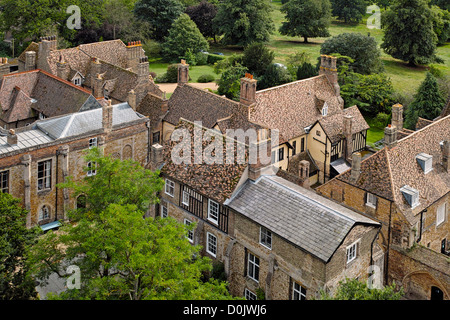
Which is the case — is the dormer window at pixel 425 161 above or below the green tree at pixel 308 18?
below

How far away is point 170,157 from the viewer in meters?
41.7

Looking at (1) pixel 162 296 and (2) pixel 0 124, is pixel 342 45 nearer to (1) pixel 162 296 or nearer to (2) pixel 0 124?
(2) pixel 0 124

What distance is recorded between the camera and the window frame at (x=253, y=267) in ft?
119

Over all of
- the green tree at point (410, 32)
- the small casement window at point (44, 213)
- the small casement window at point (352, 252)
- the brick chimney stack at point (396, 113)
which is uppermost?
the green tree at point (410, 32)

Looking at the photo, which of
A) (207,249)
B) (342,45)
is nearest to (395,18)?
(342,45)

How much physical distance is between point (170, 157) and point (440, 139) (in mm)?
21480

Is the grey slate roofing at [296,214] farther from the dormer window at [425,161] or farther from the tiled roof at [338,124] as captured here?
the tiled roof at [338,124]

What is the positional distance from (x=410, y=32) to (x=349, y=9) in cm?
3830

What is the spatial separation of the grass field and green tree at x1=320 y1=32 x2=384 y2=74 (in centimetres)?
510

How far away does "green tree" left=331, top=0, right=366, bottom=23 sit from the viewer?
126 meters

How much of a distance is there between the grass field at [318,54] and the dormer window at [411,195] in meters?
39.3

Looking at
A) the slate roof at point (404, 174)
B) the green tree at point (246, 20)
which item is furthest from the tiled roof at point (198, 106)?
the green tree at point (246, 20)

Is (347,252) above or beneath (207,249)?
above

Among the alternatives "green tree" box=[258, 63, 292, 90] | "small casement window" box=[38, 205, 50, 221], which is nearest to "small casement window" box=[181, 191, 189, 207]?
"small casement window" box=[38, 205, 50, 221]
